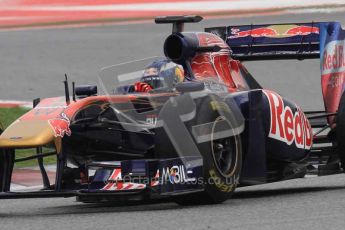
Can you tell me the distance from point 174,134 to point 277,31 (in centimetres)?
291

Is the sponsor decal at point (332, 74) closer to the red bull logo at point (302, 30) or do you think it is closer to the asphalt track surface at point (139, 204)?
the red bull logo at point (302, 30)

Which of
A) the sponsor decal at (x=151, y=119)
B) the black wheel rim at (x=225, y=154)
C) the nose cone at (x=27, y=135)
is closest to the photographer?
the nose cone at (x=27, y=135)

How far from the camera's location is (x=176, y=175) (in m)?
8.95

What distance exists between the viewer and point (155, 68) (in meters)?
9.84

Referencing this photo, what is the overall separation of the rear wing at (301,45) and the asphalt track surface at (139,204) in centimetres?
99

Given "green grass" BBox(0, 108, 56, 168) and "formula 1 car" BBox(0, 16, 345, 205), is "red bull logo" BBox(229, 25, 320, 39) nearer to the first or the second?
"formula 1 car" BBox(0, 16, 345, 205)

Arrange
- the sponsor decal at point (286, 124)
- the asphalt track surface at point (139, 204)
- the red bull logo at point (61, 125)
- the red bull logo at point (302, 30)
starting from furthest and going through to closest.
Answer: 1. the red bull logo at point (302, 30)
2. the sponsor decal at point (286, 124)
3. the red bull logo at point (61, 125)
4. the asphalt track surface at point (139, 204)

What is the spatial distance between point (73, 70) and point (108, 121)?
36.8 ft

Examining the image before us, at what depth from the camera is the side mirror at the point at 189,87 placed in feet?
30.0

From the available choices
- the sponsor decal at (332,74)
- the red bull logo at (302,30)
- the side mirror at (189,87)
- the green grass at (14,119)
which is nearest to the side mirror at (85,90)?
the side mirror at (189,87)

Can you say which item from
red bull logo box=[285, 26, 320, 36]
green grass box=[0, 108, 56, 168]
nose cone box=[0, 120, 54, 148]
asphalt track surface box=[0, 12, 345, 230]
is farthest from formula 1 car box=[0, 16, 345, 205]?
→ green grass box=[0, 108, 56, 168]

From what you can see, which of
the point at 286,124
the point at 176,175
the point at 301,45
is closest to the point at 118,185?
the point at 176,175

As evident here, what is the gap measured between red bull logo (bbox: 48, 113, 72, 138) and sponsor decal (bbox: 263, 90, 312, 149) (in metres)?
1.85

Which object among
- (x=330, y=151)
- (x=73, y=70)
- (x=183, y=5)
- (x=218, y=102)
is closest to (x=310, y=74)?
(x=73, y=70)
